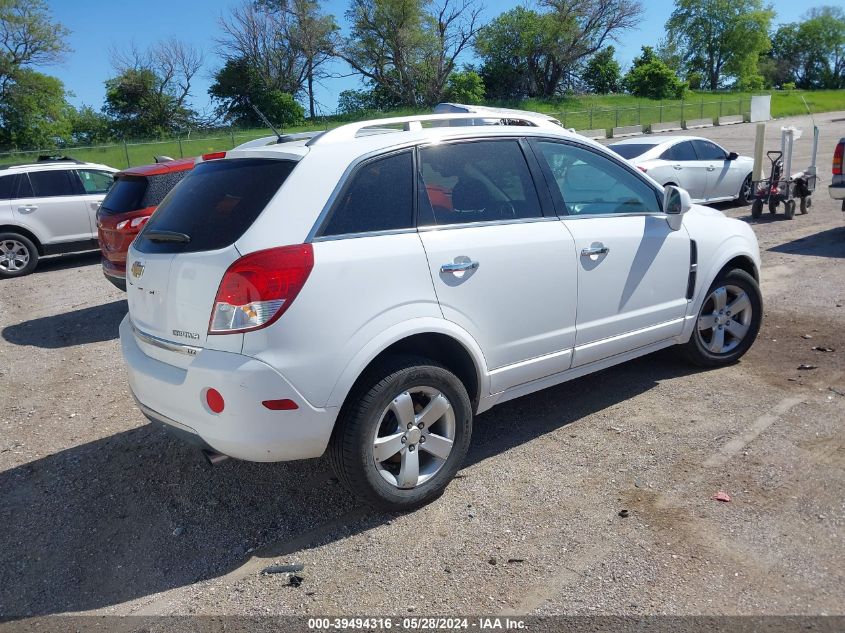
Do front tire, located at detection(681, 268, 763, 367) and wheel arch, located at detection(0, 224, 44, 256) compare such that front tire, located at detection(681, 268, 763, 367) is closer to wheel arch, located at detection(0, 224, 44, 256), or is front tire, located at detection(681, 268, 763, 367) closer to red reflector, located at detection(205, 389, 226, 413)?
red reflector, located at detection(205, 389, 226, 413)

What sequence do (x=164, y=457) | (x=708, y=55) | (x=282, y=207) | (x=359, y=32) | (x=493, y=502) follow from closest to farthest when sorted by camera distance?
(x=282, y=207)
(x=493, y=502)
(x=164, y=457)
(x=359, y=32)
(x=708, y=55)

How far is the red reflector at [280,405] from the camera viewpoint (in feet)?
10.9

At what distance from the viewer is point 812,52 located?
335ft

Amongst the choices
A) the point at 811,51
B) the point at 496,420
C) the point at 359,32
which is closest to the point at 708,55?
the point at 811,51

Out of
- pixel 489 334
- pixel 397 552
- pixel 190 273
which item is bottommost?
pixel 397 552

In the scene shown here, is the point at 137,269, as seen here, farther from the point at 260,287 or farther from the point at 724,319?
the point at 724,319

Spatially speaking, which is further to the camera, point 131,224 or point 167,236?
point 131,224

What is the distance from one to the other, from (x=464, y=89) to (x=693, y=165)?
4788 centimetres

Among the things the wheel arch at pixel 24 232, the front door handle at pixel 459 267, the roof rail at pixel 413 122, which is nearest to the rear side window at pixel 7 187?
the wheel arch at pixel 24 232

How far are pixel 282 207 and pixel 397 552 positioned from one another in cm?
169

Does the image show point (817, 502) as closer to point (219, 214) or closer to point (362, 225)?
point (362, 225)

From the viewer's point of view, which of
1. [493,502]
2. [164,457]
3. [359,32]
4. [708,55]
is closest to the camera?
[493,502]

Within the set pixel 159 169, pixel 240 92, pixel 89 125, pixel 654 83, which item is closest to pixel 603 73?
pixel 654 83

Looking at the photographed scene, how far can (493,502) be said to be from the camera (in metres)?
3.92
